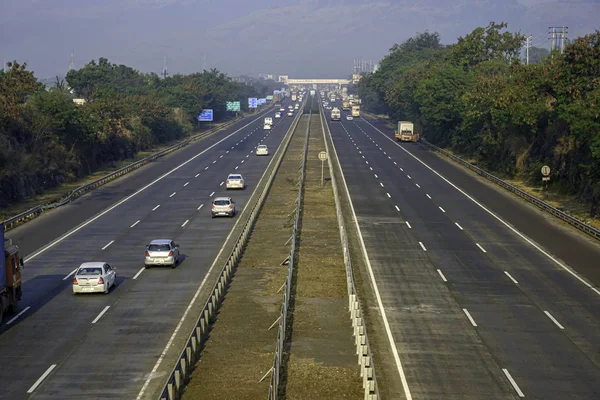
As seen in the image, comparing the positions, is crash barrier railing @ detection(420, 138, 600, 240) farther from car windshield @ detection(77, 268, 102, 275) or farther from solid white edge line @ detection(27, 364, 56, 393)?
solid white edge line @ detection(27, 364, 56, 393)

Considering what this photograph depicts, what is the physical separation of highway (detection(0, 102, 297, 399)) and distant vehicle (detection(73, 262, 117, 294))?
1.18ft

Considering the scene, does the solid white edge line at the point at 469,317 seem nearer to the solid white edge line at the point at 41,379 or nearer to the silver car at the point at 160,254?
the silver car at the point at 160,254

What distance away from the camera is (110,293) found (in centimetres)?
3478

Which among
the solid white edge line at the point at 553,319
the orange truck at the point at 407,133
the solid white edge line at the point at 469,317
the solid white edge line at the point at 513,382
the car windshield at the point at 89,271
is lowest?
the orange truck at the point at 407,133

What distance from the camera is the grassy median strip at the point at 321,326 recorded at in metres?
23.2

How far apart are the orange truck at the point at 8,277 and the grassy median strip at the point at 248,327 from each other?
299 inches

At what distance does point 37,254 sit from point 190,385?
2252 centimetres

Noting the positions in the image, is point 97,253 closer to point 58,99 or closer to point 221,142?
point 58,99

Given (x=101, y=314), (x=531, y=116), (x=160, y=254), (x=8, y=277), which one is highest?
(x=531, y=116)

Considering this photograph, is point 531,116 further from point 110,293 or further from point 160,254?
point 110,293

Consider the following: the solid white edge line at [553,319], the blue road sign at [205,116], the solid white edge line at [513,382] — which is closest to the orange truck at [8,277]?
the solid white edge line at [513,382]

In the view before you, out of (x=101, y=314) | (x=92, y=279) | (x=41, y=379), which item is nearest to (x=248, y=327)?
(x=101, y=314)

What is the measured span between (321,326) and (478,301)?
24.8 feet

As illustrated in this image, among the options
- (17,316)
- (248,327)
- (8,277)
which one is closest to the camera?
(248,327)
